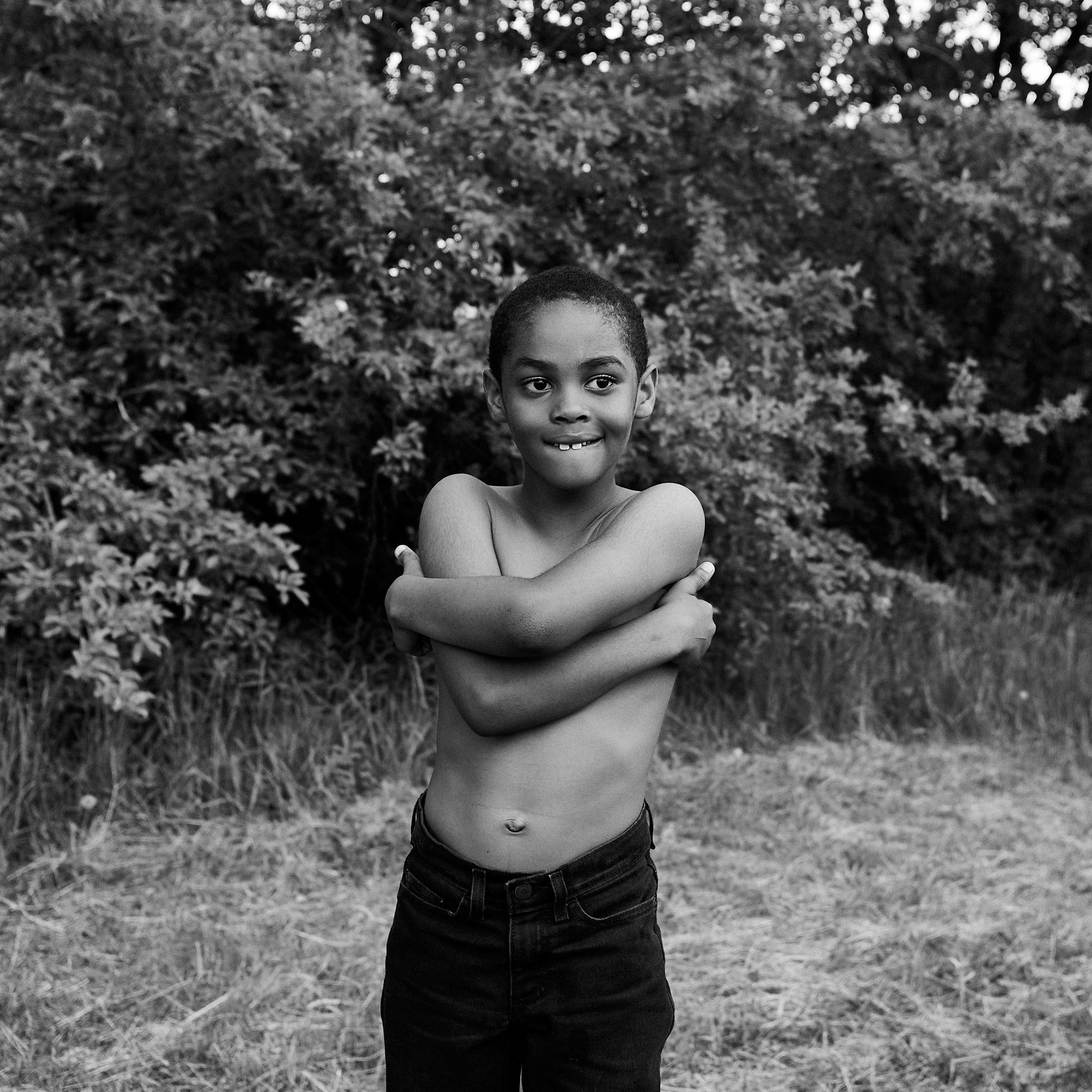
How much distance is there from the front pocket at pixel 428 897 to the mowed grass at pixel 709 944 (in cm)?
Answer: 122

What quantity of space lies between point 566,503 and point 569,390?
0.20 metres

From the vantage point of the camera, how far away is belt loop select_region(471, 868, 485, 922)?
178 centimetres

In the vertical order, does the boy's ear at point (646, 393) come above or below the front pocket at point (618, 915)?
above

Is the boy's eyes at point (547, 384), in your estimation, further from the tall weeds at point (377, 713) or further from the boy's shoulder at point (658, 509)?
the tall weeds at point (377, 713)

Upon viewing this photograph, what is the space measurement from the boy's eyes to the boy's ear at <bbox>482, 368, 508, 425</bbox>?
0.31ft

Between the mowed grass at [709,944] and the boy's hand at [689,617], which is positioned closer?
the boy's hand at [689,617]

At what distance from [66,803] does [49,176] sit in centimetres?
236

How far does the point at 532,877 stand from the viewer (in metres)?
1.78

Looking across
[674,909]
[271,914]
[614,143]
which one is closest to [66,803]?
[271,914]

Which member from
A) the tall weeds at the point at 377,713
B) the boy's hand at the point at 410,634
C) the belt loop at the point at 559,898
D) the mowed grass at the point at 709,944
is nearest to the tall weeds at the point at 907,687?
the tall weeds at the point at 377,713

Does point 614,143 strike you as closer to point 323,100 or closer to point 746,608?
point 323,100

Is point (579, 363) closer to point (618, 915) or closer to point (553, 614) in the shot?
point (553, 614)

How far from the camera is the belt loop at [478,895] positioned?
178cm

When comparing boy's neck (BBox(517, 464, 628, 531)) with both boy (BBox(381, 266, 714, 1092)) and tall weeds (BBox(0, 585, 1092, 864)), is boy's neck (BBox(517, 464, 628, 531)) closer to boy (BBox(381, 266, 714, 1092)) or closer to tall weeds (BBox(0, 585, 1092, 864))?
boy (BBox(381, 266, 714, 1092))
